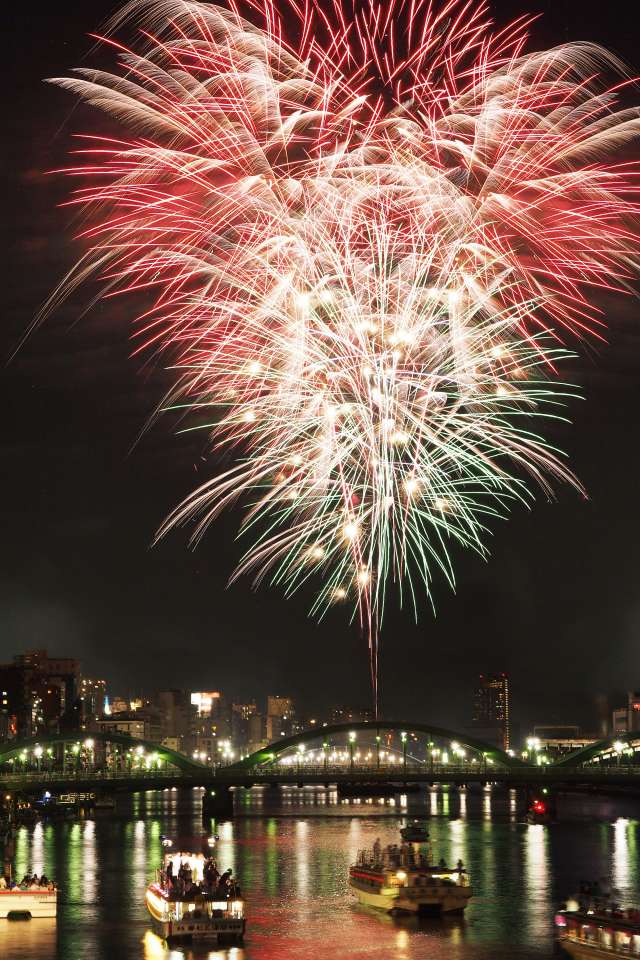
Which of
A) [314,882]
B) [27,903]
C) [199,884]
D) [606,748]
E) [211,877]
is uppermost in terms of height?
[606,748]

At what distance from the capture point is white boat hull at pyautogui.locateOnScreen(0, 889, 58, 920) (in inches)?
1859

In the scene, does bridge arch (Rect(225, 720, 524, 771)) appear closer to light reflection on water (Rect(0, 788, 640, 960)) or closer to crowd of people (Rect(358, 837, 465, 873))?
light reflection on water (Rect(0, 788, 640, 960))

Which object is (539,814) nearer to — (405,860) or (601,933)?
(405,860)

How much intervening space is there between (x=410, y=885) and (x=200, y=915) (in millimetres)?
10030

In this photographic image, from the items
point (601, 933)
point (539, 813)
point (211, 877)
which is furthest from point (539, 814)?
point (601, 933)

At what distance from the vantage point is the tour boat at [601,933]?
3631cm

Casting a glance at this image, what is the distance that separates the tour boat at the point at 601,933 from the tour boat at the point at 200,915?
32.3 ft

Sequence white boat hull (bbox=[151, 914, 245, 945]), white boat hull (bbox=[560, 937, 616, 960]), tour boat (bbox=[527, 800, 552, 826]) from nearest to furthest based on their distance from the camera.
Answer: white boat hull (bbox=[560, 937, 616, 960]), white boat hull (bbox=[151, 914, 245, 945]), tour boat (bbox=[527, 800, 552, 826])

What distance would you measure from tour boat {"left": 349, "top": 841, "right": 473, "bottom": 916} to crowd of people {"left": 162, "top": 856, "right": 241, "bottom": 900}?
7116mm

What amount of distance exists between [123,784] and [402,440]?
74612 millimetres

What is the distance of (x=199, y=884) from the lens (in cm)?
4391

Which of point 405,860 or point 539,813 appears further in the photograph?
point 539,813

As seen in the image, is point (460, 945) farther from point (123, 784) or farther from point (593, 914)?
point (123, 784)

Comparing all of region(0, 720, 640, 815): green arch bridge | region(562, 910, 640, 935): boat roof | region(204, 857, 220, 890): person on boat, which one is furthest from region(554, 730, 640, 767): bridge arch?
region(562, 910, 640, 935): boat roof
